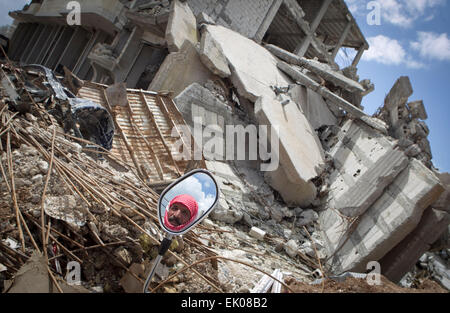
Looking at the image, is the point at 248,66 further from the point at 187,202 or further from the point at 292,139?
the point at 187,202

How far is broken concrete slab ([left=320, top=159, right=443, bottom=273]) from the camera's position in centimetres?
407

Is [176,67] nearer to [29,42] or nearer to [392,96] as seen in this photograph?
[392,96]

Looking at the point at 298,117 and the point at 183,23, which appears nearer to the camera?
the point at 298,117

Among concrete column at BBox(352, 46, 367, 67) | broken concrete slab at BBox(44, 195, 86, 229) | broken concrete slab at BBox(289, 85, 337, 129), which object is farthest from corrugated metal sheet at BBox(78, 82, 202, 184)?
concrete column at BBox(352, 46, 367, 67)

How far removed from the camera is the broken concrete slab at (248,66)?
632 cm

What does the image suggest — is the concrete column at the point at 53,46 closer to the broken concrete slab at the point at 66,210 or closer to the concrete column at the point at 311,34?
the concrete column at the point at 311,34

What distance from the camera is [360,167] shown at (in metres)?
5.41

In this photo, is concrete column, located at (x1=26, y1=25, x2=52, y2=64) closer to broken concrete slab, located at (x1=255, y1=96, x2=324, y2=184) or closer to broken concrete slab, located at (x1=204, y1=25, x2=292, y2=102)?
broken concrete slab, located at (x1=204, y1=25, x2=292, y2=102)

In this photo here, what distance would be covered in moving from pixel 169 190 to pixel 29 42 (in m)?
17.6

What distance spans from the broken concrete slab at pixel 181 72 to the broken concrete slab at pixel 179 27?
0.82 ft

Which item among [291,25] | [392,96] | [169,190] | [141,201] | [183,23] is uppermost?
[291,25]

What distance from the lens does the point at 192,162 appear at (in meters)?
4.72

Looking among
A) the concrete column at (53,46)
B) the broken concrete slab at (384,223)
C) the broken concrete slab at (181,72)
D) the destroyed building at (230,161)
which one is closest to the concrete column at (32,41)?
the concrete column at (53,46)
